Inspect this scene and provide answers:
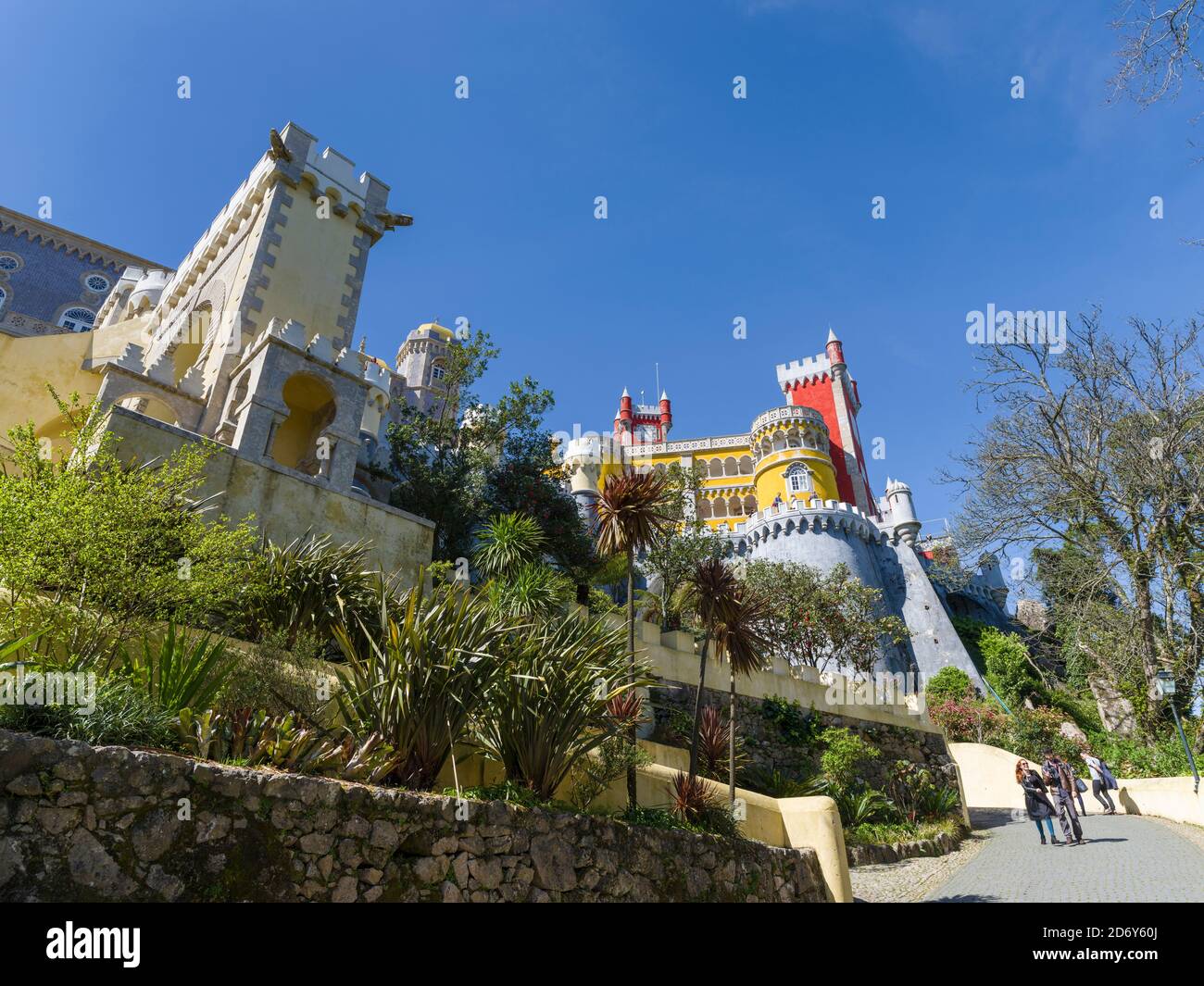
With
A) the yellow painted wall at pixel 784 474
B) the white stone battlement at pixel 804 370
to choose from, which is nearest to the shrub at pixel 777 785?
the yellow painted wall at pixel 784 474

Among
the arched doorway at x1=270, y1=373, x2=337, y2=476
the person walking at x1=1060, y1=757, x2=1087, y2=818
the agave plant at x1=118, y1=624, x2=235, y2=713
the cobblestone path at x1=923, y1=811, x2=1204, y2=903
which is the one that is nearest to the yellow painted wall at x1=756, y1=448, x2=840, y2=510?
the person walking at x1=1060, y1=757, x2=1087, y2=818

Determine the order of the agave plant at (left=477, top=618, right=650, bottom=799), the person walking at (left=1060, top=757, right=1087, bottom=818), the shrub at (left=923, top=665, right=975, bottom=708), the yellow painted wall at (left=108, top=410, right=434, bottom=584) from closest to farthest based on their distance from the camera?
1. the agave plant at (left=477, top=618, right=650, bottom=799)
2. the yellow painted wall at (left=108, top=410, right=434, bottom=584)
3. the person walking at (left=1060, top=757, right=1087, bottom=818)
4. the shrub at (left=923, top=665, right=975, bottom=708)

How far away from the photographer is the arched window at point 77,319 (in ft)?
117

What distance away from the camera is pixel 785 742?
18.2 m

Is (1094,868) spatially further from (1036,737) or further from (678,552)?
(1036,737)

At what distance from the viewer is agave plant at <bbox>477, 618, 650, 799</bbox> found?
8.36 meters

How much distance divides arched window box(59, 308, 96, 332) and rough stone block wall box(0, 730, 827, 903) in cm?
3922

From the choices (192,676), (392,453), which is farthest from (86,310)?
(192,676)

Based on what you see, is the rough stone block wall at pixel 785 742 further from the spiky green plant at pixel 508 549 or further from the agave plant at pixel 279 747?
the agave plant at pixel 279 747

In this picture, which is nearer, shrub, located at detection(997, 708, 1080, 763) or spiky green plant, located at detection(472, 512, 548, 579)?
spiky green plant, located at detection(472, 512, 548, 579)

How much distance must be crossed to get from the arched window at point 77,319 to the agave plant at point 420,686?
37575mm

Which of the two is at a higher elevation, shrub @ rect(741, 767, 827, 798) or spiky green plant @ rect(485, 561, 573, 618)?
spiky green plant @ rect(485, 561, 573, 618)

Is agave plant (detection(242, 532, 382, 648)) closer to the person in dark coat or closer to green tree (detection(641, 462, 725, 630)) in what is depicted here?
the person in dark coat

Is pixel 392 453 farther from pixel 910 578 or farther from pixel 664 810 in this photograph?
pixel 910 578
